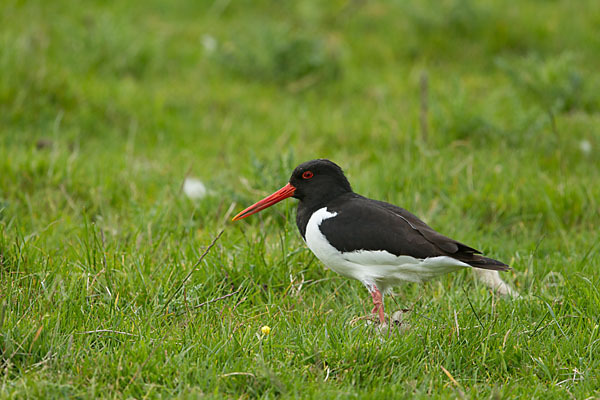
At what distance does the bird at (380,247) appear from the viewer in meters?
3.85

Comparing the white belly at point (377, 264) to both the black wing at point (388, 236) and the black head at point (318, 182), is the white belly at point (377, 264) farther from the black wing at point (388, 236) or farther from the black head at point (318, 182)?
the black head at point (318, 182)

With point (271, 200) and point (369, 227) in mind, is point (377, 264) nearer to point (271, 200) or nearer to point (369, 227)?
point (369, 227)

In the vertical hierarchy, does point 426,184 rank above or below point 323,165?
below

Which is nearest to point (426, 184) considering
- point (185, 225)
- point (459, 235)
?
point (459, 235)

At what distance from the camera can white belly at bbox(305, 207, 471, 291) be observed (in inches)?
153

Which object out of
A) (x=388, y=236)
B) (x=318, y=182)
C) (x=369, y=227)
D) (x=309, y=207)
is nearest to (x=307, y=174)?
(x=318, y=182)

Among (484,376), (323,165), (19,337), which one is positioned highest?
(323,165)

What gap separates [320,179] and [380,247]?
68 centimetres

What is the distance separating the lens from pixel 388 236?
390 centimetres

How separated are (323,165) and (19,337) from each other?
1978 mm

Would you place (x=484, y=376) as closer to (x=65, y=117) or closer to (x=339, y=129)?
(x=339, y=129)

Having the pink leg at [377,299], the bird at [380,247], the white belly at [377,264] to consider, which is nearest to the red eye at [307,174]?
the bird at [380,247]

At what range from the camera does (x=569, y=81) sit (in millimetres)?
7477

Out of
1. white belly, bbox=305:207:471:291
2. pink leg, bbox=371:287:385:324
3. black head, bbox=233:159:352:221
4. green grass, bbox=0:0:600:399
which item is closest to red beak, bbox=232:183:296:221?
black head, bbox=233:159:352:221
